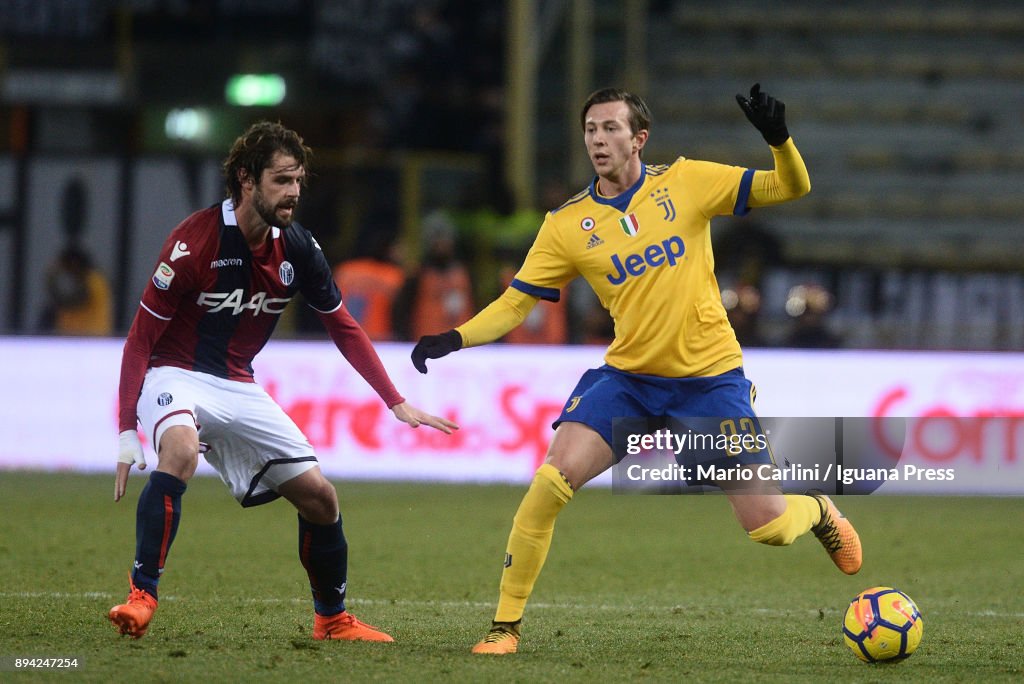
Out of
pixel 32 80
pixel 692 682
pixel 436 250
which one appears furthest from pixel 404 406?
pixel 32 80

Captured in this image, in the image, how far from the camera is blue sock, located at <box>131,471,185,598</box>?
5867mm

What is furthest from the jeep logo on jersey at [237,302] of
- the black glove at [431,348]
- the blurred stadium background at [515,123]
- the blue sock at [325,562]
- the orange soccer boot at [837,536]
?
the blurred stadium background at [515,123]

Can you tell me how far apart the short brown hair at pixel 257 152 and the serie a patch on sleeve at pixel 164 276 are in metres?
0.36

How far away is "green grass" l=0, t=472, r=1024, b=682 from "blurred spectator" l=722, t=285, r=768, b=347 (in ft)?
5.51

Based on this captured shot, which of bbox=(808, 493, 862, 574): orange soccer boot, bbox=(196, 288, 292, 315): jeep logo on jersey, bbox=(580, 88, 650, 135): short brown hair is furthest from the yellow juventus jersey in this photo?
bbox=(196, 288, 292, 315): jeep logo on jersey

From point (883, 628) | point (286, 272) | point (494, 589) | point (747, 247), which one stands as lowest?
point (494, 589)

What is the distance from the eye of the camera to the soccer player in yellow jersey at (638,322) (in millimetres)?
5891

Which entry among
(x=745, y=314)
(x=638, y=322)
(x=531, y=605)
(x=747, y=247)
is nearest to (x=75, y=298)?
(x=745, y=314)

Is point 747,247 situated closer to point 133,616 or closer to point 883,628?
point 883,628

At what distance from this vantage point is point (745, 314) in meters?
13.5

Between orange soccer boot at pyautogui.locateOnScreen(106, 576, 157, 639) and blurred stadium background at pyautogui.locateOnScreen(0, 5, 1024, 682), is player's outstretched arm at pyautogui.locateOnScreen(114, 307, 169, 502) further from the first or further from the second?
blurred stadium background at pyautogui.locateOnScreen(0, 5, 1024, 682)

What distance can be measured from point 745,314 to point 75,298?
20.3ft

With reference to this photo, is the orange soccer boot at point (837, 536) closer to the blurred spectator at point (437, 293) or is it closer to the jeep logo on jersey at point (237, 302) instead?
the jeep logo on jersey at point (237, 302)

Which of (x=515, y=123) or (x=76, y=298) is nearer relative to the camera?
(x=76, y=298)
